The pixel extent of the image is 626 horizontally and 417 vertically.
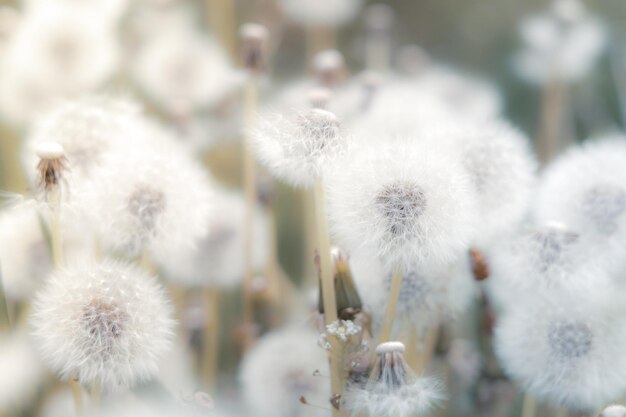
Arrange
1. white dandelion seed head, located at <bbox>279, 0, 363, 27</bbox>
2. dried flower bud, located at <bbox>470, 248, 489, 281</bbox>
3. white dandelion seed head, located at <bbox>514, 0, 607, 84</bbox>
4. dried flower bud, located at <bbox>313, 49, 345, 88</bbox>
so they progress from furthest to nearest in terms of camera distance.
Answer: white dandelion seed head, located at <bbox>279, 0, 363, 27</bbox> → white dandelion seed head, located at <bbox>514, 0, 607, 84</bbox> → dried flower bud, located at <bbox>313, 49, 345, 88</bbox> → dried flower bud, located at <bbox>470, 248, 489, 281</bbox>

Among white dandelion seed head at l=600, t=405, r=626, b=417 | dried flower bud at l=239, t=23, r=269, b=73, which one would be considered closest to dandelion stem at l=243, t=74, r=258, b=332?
dried flower bud at l=239, t=23, r=269, b=73

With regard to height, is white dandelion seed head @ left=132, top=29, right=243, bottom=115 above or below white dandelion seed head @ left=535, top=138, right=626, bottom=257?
above

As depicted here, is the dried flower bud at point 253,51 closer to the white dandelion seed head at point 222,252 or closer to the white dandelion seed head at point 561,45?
the white dandelion seed head at point 222,252

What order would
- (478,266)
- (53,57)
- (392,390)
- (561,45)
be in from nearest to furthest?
(392,390)
(478,266)
(53,57)
(561,45)

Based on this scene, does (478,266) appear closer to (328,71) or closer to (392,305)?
(392,305)

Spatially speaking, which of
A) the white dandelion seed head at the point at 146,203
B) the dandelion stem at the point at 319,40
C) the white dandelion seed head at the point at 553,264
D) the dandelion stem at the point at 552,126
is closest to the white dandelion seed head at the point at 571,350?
the white dandelion seed head at the point at 553,264

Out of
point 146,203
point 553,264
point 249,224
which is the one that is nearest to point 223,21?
point 249,224

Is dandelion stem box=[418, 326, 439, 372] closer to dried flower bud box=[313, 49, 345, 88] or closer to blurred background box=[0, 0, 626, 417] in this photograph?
blurred background box=[0, 0, 626, 417]
